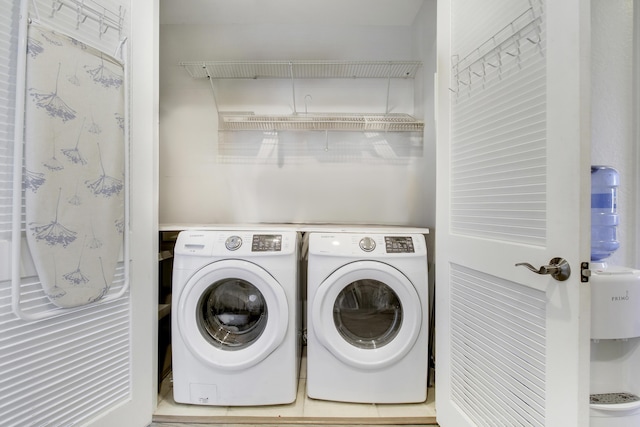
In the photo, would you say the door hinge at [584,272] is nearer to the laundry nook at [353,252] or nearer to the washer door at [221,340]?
the laundry nook at [353,252]

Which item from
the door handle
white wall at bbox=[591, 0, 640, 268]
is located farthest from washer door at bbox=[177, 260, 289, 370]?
white wall at bbox=[591, 0, 640, 268]

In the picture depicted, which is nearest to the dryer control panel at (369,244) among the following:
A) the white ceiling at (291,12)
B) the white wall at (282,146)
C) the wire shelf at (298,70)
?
the white wall at (282,146)

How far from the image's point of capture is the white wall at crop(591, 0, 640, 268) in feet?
3.68

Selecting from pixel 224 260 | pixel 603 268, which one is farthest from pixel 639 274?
pixel 224 260

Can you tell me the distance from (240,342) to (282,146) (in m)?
1.40

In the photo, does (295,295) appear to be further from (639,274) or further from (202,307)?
(639,274)

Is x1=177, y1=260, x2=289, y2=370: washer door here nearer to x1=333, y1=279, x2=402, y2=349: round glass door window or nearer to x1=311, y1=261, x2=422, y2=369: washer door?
x1=311, y1=261, x2=422, y2=369: washer door

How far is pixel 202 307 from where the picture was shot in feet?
5.14

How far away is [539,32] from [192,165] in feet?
7.08

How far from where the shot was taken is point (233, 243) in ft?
4.93

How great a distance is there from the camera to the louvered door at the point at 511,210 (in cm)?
77

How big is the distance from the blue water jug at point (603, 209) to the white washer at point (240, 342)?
1.28m

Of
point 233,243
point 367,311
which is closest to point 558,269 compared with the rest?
point 367,311

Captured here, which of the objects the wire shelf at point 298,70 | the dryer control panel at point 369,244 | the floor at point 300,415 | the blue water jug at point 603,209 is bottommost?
the floor at point 300,415
